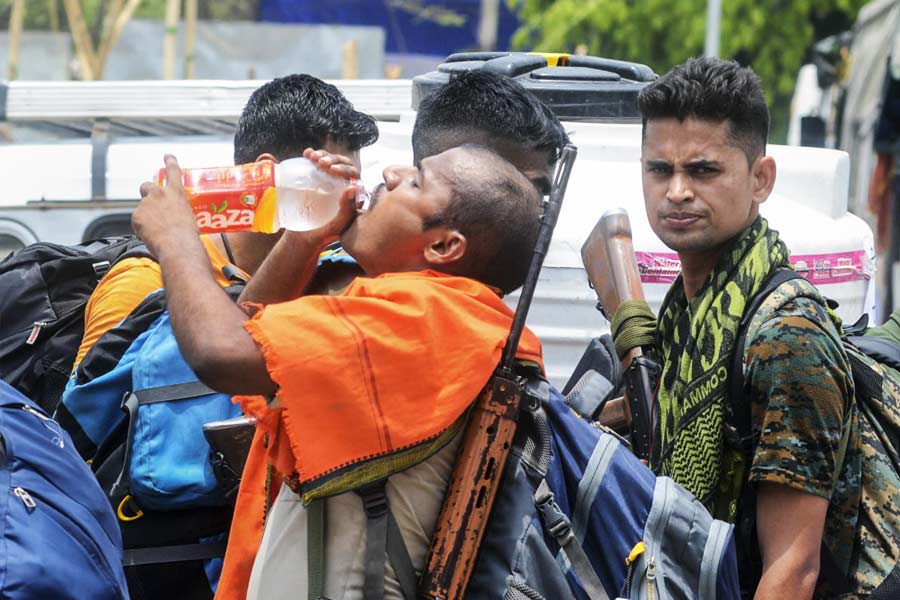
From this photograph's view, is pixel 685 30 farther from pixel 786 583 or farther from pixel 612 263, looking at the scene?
pixel 786 583

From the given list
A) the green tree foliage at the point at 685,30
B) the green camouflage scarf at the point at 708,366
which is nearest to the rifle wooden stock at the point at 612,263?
the green camouflage scarf at the point at 708,366

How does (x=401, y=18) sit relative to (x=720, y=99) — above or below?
above

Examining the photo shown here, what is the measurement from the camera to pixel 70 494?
2160 millimetres

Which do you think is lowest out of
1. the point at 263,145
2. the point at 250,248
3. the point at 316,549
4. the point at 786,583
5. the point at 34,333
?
the point at 786,583

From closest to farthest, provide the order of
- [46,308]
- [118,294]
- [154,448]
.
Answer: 1. [154,448]
2. [118,294]
3. [46,308]

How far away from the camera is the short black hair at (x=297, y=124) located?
3.46 m

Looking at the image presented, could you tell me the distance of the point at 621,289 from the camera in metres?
3.06

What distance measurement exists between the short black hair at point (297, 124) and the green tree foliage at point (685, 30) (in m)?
11.7

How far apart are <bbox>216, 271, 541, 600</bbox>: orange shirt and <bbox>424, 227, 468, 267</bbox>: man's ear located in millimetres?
146

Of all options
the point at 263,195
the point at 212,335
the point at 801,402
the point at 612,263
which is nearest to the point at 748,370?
the point at 801,402

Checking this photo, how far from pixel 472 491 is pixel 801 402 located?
66 cm

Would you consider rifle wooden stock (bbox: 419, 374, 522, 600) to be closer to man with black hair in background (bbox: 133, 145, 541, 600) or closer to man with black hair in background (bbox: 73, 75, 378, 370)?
man with black hair in background (bbox: 133, 145, 541, 600)

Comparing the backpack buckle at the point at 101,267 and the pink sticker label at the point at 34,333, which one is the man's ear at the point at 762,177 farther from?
the pink sticker label at the point at 34,333

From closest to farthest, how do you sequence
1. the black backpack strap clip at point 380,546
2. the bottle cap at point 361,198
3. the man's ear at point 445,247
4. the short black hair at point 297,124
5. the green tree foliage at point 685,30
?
the black backpack strap clip at point 380,546 → the man's ear at point 445,247 → the bottle cap at point 361,198 → the short black hair at point 297,124 → the green tree foliage at point 685,30
